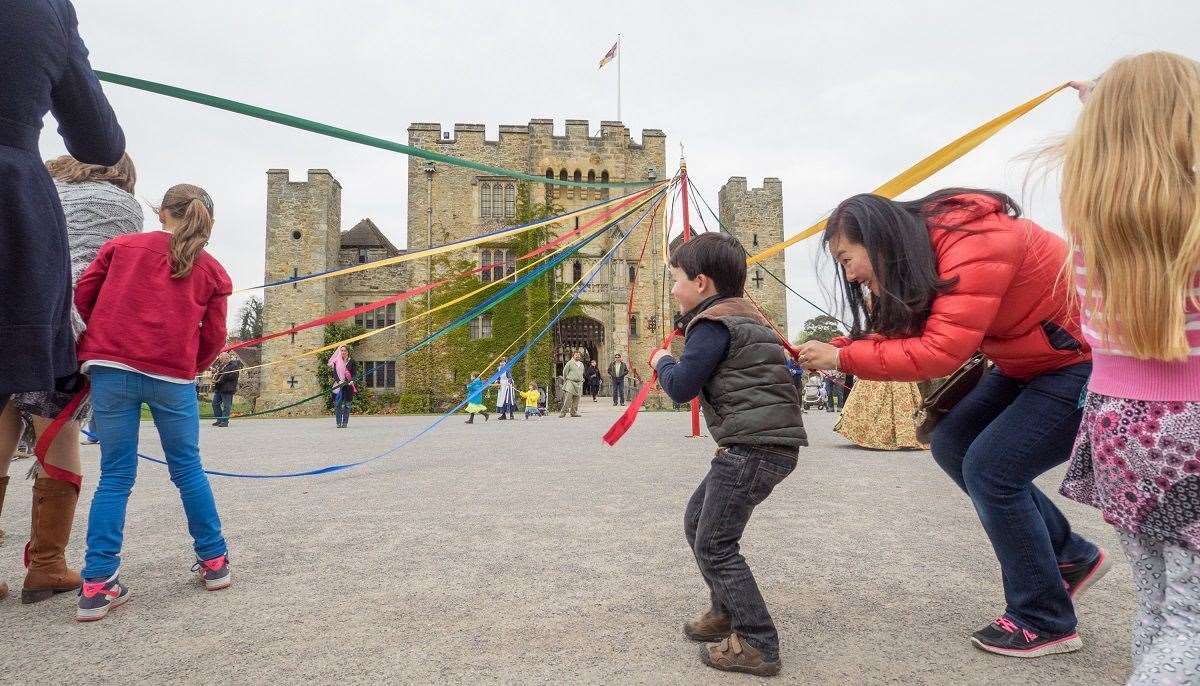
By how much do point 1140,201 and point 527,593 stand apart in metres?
2.69

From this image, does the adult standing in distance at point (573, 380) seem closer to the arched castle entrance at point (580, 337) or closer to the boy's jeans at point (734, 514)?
the arched castle entrance at point (580, 337)

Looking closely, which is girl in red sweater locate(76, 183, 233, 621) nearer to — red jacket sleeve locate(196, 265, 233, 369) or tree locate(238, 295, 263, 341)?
red jacket sleeve locate(196, 265, 233, 369)

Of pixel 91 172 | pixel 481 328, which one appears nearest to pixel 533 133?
pixel 481 328

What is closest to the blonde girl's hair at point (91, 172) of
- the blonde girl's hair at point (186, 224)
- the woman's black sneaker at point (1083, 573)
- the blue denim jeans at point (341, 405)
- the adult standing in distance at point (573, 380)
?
the blonde girl's hair at point (186, 224)

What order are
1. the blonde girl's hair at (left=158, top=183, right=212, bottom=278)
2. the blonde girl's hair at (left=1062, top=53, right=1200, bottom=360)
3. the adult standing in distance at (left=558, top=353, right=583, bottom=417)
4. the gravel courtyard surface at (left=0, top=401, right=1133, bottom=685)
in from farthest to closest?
the adult standing in distance at (left=558, top=353, right=583, bottom=417), the blonde girl's hair at (left=158, top=183, right=212, bottom=278), the gravel courtyard surface at (left=0, top=401, right=1133, bottom=685), the blonde girl's hair at (left=1062, top=53, right=1200, bottom=360)

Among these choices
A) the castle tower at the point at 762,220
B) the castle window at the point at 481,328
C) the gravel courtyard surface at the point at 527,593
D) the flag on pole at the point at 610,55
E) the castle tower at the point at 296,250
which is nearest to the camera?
the gravel courtyard surface at the point at 527,593

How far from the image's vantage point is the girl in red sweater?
3.18 metres

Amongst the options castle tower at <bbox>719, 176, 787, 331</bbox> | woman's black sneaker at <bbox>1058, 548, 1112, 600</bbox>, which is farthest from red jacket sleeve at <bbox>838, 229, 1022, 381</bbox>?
castle tower at <bbox>719, 176, 787, 331</bbox>

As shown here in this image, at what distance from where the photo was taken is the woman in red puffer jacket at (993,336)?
2.29 meters

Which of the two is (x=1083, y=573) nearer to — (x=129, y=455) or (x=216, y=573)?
(x=216, y=573)

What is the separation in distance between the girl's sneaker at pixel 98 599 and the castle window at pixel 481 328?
2918 cm

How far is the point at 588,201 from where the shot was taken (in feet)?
113

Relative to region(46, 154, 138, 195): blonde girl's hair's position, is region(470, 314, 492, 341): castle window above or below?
above

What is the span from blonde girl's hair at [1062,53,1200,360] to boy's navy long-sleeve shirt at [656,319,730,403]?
1.14 metres
